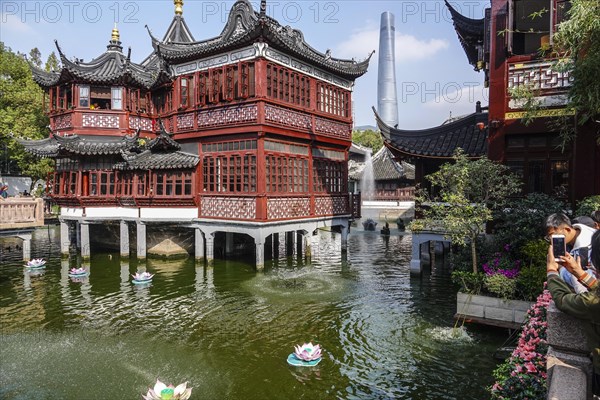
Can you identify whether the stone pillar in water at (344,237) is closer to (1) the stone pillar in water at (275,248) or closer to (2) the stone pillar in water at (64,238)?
(1) the stone pillar in water at (275,248)

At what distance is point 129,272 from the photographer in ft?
59.3

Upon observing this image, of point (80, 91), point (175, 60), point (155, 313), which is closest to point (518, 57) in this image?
point (155, 313)

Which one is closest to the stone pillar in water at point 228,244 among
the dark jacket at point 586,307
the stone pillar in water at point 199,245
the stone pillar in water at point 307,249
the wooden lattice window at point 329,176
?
the stone pillar in water at point 199,245

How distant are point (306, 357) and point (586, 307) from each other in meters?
6.27

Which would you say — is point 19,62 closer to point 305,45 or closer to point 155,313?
point 305,45

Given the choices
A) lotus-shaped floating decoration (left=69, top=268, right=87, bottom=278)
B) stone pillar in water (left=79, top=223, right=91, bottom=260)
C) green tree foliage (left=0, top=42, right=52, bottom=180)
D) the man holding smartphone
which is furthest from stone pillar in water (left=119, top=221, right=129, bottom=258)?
the man holding smartphone

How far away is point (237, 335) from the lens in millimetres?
10742

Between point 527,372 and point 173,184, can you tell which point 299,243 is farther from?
point 527,372

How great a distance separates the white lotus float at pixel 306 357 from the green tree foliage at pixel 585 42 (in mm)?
7971

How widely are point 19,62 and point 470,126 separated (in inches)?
1307

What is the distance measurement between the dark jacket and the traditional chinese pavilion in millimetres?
13505

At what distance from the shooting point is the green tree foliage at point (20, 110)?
3045 cm

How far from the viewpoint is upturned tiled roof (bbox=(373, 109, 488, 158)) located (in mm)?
15797

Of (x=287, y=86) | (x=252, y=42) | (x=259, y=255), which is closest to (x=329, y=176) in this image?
(x=287, y=86)
